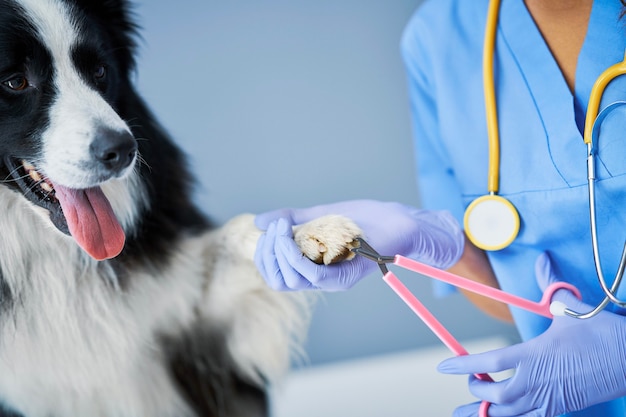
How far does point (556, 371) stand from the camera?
81 cm

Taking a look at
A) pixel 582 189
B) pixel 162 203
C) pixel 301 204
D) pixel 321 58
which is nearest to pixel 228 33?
pixel 321 58

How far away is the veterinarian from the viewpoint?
0.82 metres

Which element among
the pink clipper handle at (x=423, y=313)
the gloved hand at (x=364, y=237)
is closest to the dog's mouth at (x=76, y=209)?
the gloved hand at (x=364, y=237)

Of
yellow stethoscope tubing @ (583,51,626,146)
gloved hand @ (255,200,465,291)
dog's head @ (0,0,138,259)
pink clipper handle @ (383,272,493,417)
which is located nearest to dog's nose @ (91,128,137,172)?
dog's head @ (0,0,138,259)

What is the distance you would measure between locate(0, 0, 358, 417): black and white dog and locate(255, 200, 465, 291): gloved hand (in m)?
0.04

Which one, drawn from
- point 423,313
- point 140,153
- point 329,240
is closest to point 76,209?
point 140,153

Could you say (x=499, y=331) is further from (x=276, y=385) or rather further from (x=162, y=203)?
(x=162, y=203)

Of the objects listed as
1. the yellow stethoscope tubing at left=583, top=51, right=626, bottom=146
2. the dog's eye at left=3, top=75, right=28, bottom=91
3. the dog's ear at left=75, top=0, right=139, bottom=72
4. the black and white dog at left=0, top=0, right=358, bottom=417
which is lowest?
the black and white dog at left=0, top=0, right=358, bottom=417

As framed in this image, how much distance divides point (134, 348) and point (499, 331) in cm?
134

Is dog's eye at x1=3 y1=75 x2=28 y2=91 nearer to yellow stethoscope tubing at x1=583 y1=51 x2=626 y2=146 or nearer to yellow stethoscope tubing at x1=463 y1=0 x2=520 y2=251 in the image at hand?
yellow stethoscope tubing at x1=463 y1=0 x2=520 y2=251

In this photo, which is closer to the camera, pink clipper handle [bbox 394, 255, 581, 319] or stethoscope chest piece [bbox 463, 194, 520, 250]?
pink clipper handle [bbox 394, 255, 581, 319]

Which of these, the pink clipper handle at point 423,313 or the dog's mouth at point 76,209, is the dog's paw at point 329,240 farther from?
the dog's mouth at point 76,209

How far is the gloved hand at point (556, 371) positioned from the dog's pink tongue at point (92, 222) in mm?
546

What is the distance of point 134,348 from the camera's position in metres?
1.06
